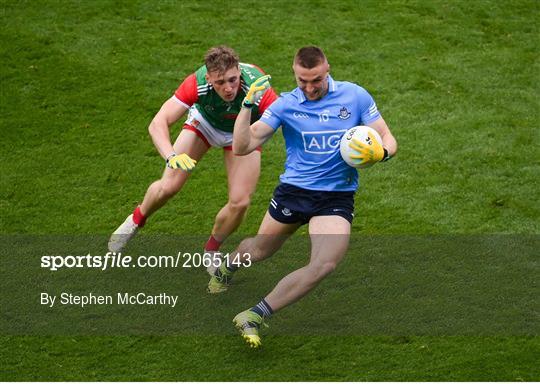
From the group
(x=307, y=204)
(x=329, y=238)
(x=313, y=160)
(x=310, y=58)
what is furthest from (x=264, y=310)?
(x=310, y=58)

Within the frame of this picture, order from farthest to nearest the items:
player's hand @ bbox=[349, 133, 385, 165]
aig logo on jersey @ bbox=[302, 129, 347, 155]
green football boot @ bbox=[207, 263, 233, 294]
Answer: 1. green football boot @ bbox=[207, 263, 233, 294]
2. aig logo on jersey @ bbox=[302, 129, 347, 155]
3. player's hand @ bbox=[349, 133, 385, 165]

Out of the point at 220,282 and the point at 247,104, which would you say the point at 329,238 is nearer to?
the point at 247,104

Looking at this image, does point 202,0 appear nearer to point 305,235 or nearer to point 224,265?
point 305,235

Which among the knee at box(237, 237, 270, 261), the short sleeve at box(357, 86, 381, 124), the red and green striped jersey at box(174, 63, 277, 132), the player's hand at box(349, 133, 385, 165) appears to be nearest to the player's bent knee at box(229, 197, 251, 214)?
the knee at box(237, 237, 270, 261)

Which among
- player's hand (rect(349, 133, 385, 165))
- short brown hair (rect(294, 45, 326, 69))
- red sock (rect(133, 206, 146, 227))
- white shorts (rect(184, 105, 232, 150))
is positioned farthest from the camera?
red sock (rect(133, 206, 146, 227))

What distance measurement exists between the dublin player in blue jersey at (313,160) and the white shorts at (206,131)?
42.8 inches

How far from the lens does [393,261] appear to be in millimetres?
9859

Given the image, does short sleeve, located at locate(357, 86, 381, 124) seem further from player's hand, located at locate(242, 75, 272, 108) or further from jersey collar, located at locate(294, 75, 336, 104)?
player's hand, located at locate(242, 75, 272, 108)

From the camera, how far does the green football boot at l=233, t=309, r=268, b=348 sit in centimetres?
834

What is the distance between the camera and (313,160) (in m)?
8.47

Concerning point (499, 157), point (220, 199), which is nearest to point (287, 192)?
point (220, 199)

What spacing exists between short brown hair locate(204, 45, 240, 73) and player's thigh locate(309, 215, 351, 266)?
1.49 meters

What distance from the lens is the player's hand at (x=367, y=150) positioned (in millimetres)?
8008

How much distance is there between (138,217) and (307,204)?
213 cm
